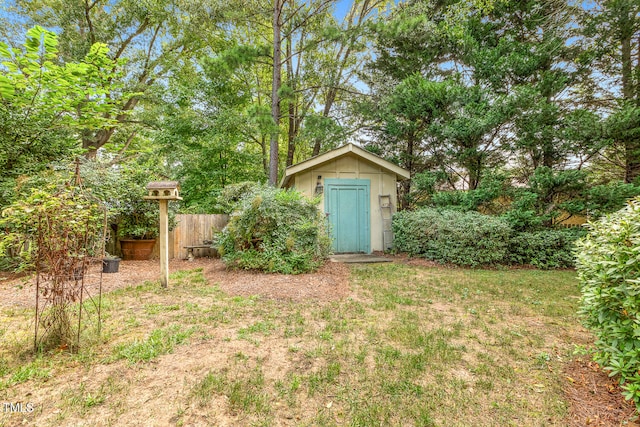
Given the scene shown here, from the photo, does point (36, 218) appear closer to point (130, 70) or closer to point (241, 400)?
point (241, 400)

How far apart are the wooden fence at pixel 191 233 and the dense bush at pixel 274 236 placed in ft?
6.81

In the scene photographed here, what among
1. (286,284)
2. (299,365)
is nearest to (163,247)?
(286,284)

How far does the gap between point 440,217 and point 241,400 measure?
671 centimetres

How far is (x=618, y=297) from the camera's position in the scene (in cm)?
190

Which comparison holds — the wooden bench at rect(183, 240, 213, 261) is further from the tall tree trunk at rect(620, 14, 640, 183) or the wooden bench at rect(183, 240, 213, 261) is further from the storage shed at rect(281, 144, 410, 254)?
the tall tree trunk at rect(620, 14, 640, 183)

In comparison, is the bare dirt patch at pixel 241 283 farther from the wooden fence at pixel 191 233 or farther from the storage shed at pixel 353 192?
the storage shed at pixel 353 192

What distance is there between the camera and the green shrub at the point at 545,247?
6578 millimetres

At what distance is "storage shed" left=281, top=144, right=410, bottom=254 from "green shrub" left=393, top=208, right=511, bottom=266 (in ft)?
3.73

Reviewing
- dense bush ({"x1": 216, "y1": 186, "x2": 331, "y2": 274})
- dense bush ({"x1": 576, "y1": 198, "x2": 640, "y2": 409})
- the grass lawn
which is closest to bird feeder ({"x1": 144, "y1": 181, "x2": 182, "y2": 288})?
the grass lawn

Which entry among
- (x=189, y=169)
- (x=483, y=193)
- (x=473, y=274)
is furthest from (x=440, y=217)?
(x=189, y=169)

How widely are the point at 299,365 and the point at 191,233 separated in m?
6.73

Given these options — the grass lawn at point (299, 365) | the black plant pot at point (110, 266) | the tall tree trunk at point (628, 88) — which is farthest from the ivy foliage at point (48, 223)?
the tall tree trunk at point (628, 88)

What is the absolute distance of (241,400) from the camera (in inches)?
73.0

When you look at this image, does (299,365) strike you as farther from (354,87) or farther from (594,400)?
(354,87)
